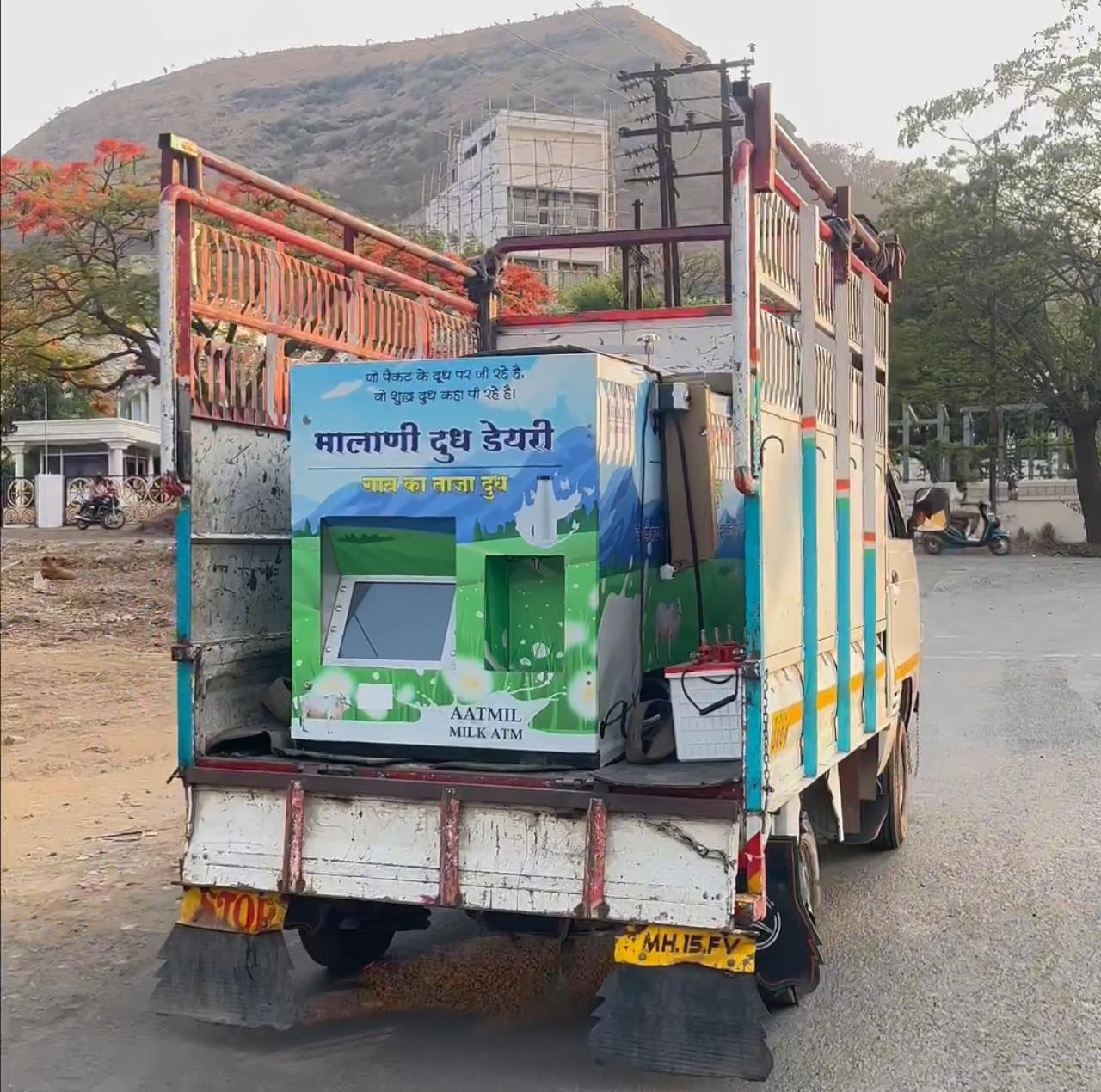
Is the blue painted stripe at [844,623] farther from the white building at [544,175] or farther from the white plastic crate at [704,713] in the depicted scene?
the white building at [544,175]

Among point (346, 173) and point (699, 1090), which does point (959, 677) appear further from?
point (346, 173)

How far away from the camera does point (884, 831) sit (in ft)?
23.2

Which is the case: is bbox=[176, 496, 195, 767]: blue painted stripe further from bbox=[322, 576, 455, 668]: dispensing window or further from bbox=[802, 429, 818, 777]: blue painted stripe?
bbox=[802, 429, 818, 777]: blue painted stripe

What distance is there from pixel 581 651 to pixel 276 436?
172 centimetres

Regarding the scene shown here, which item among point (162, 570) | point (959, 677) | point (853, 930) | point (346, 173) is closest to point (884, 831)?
point (853, 930)

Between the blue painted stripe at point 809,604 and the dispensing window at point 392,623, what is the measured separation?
1.26m

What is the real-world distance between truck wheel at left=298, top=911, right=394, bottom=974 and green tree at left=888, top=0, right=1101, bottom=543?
26140 millimetres

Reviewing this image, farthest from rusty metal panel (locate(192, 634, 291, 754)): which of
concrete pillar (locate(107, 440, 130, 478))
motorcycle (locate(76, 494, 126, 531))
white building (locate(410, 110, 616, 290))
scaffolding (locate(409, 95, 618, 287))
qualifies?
white building (locate(410, 110, 616, 290))

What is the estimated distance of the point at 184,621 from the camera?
4480 mm

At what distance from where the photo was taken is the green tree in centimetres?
2797

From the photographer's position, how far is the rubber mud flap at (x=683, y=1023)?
3.81 meters

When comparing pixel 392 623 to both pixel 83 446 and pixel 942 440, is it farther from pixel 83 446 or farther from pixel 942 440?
pixel 83 446

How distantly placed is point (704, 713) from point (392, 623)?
111 centimetres

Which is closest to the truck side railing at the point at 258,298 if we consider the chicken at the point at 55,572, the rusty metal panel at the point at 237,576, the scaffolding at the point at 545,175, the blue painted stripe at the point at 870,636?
the rusty metal panel at the point at 237,576
